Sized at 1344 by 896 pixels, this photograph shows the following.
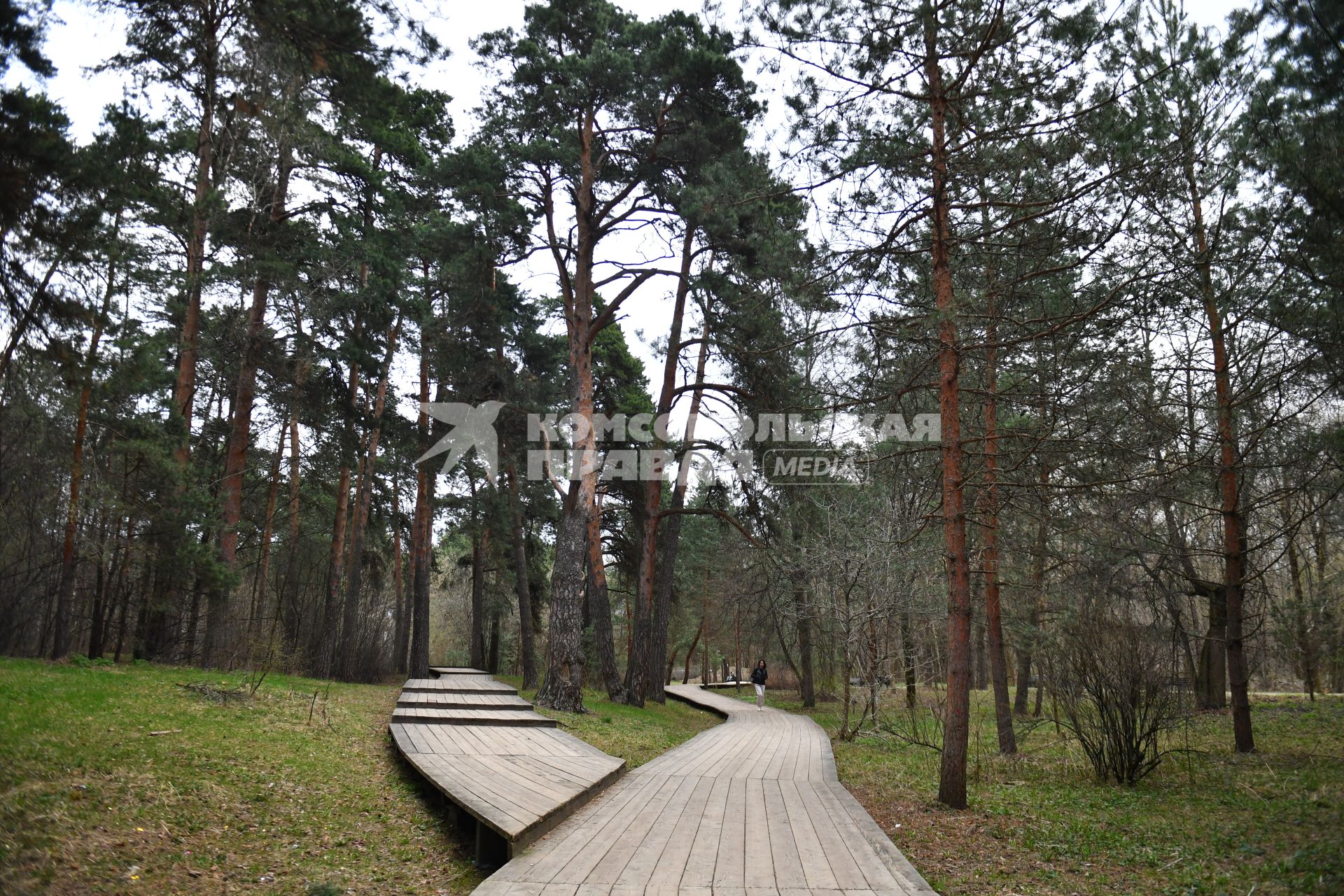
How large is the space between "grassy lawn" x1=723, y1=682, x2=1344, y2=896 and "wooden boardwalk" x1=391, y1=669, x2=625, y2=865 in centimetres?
241

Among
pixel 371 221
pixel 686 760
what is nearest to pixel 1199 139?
pixel 686 760

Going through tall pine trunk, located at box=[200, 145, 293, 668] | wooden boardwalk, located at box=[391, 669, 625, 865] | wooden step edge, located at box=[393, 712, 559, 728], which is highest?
tall pine trunk, located at box=[200, 145, 293, 668]

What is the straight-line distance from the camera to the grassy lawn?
4949 millimetres

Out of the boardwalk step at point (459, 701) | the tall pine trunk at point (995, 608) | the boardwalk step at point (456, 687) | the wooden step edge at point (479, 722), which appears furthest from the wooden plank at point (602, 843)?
the boardwalk step at point (456, 687)

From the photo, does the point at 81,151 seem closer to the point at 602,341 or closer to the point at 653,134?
the point at 653,134

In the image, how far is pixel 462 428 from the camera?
19.7 m

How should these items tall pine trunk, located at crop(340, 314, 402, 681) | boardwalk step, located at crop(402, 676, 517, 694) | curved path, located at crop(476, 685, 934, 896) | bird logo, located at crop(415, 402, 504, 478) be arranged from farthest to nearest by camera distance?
bird logo, located at crop(415, 402, 504, 478)
tall pine trunk, located at crop(340, 314, 402, 681)
boardwalk step, located at crop(402, 676, 517, 694)
curved path, located at crop(476, 685, 934, 896)

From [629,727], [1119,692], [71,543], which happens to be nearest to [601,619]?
[629,727]

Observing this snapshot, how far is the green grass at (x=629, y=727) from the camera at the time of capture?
403 inches

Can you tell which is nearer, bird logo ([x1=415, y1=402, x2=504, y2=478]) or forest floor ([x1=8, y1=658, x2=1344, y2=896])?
forest floor ([x1=8, y1=658, x2=1344, y2=896])

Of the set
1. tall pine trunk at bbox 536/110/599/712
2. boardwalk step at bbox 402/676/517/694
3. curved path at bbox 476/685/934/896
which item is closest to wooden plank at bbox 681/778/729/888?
curved path at bbox 476/685/934/896

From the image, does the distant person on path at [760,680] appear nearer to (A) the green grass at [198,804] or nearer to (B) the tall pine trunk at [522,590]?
(B) the tall pine trunk at [522,590]

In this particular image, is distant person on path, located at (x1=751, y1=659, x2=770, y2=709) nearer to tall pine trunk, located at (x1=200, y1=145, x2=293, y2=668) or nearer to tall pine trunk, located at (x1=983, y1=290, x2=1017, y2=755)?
tall pine trunk, located at (x1=983, y1=290, x2=1017, y2=755)

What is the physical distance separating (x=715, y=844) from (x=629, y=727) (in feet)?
27.6
